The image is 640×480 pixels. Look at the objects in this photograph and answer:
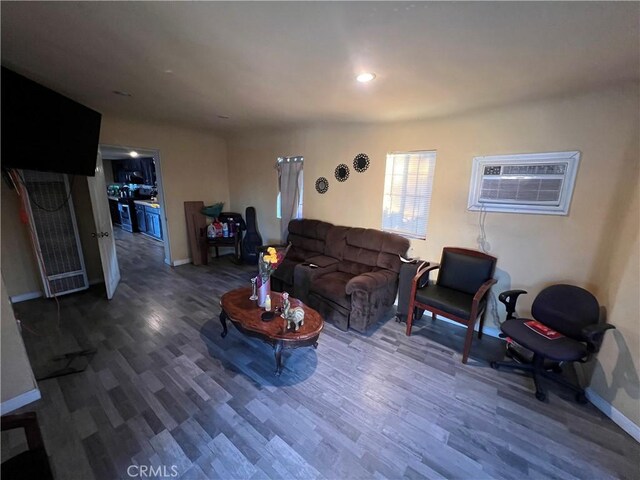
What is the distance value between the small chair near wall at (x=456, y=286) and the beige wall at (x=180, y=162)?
4.20m

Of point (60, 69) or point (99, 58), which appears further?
point (60, 69)

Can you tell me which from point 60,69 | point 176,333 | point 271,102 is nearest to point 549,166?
point 271,102

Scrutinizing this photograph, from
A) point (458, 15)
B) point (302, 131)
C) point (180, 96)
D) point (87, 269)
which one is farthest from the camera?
point (302, 131)

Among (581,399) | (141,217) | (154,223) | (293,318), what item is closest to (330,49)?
(293,318)

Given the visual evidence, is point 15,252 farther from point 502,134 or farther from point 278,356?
point 502,134

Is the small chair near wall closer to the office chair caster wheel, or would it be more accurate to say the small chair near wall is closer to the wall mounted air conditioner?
the wall mounted air conditioner

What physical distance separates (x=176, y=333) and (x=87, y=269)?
227 centimetres

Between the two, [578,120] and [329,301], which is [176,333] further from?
[578,120]

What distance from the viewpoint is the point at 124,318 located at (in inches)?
112

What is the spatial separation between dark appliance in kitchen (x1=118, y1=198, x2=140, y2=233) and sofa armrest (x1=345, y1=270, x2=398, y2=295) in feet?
23.0

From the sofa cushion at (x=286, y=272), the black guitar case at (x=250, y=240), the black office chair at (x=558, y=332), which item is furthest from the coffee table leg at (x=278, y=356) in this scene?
the black guitar case at (x=250, y=240)

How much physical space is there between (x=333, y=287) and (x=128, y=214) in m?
7.04

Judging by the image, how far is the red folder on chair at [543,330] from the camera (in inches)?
77.8

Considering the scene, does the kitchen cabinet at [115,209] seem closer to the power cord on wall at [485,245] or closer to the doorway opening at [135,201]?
the doorway opening at [135,201]
